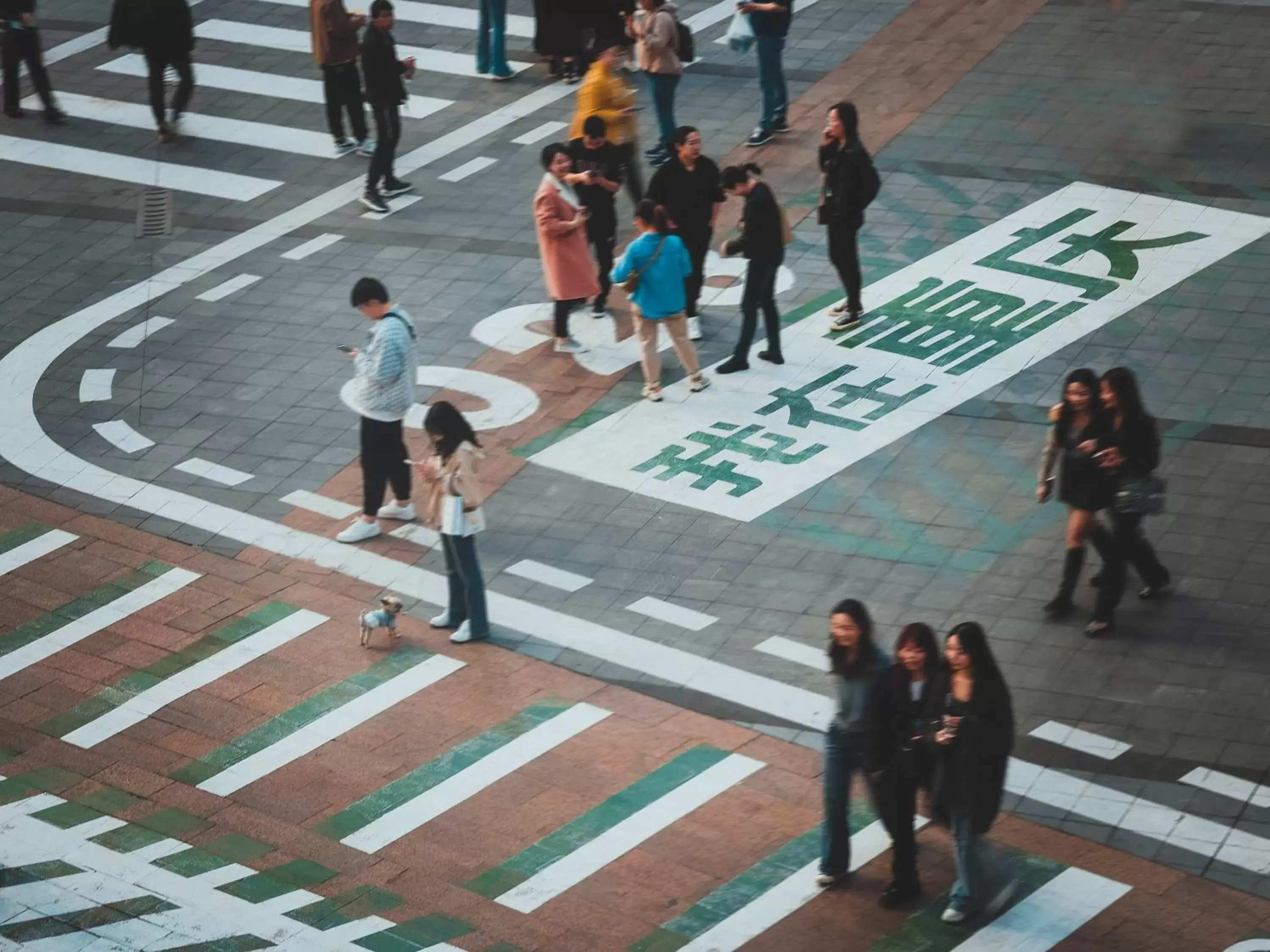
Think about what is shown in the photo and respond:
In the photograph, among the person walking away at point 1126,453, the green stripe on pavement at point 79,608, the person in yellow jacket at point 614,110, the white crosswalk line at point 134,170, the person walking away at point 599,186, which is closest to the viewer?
the person walking away at point 1126,453

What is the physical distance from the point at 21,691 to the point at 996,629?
637cm

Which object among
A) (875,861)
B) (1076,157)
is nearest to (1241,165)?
(1076,157)

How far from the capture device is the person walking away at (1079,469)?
41.5ft

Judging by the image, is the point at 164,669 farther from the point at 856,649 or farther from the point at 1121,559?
the point at 1121,559

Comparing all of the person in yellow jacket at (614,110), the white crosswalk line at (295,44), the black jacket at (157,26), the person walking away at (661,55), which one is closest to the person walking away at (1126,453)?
the person in yellow jacket at (614,110)

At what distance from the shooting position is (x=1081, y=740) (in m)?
12.1

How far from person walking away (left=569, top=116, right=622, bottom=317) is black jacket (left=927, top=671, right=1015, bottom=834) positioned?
8.04 meters

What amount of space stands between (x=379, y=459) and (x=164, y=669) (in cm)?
224

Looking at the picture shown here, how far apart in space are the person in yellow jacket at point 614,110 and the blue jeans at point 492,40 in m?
4.40

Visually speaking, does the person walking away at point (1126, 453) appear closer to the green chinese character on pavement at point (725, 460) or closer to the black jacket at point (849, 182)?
the green chinese character on pavement at point (725, 460)

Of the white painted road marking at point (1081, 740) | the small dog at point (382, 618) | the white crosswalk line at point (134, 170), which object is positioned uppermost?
the white crosswalk line at point (134, 170)

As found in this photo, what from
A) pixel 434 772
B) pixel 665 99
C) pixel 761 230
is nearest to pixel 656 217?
pixel 761 230

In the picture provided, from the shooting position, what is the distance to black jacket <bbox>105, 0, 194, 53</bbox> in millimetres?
21766

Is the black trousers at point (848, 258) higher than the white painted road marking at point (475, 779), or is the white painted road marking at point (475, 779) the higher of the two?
the black trousers at point (848, 258)
